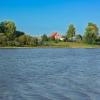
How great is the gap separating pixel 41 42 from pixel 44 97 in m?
137

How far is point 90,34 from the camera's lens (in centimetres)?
16012

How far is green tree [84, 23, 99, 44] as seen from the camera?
161 meters

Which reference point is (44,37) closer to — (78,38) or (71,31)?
(71,31)

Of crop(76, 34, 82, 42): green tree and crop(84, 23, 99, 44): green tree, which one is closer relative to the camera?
crop(84, 23, 99, 44): green tree

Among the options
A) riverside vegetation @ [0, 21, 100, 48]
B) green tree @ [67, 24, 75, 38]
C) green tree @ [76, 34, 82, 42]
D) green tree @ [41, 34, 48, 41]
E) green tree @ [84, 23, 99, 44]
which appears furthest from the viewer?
green tree @ [76, 34, 82, 42]

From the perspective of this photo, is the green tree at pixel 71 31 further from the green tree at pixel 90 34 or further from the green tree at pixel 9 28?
the green tree at pixel 9 28

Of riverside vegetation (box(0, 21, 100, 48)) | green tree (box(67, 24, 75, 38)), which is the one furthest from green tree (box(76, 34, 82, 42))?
green tree (box(67, 24, 75, 38))

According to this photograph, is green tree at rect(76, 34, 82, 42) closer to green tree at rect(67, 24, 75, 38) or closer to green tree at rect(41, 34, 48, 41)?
green tree at rect(67, 24, 75, 38)

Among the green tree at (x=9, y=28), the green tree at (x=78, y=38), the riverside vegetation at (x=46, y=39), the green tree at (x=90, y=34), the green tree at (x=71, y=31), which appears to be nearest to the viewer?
the riverside vegetation at (x=46, y=39)

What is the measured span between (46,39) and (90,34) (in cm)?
2078

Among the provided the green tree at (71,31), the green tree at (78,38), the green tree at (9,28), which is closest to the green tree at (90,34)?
the green tree at (71,31)

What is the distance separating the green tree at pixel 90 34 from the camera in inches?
6328

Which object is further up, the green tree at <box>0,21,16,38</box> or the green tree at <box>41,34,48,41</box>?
the green tree at <box>0,21,16,38</box>

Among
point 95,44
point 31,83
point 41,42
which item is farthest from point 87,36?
point 31,83
